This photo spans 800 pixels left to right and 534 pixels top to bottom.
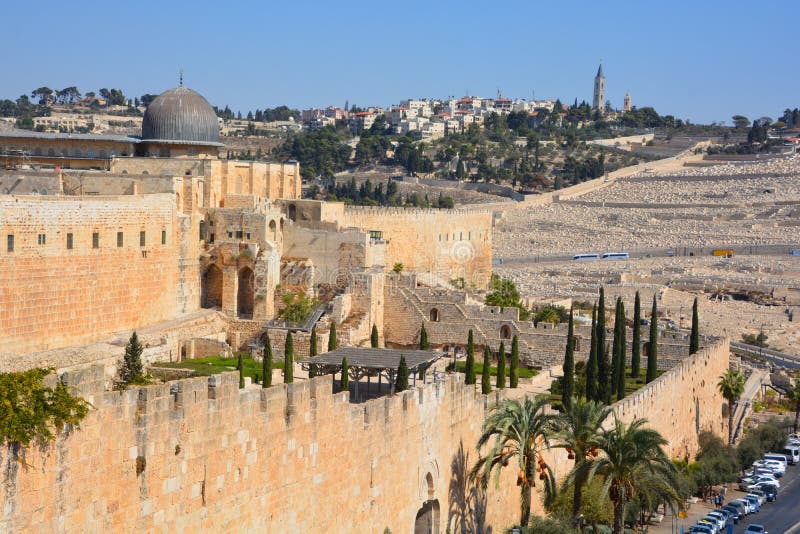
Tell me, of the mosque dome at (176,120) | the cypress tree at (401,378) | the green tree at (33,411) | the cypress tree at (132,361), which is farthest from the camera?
the mosque dome at (176,120)

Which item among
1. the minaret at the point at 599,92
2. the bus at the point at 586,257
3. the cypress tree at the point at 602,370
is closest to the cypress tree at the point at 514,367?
the cypress tree at the point at 602,370

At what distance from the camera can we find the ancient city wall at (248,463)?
31.2ft

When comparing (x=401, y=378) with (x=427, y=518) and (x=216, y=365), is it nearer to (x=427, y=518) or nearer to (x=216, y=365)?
(x=216, y=365)

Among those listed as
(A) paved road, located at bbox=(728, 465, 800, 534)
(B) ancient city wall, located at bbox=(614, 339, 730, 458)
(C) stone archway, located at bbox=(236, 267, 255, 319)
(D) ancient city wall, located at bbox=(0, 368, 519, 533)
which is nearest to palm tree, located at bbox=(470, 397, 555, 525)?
(D) ancient city wall, located at bbox=(0, 368, 519, 533)

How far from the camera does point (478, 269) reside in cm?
4847

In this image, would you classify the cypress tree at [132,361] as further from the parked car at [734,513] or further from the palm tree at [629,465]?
the parked car at [734,513]

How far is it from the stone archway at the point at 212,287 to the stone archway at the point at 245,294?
60 cm

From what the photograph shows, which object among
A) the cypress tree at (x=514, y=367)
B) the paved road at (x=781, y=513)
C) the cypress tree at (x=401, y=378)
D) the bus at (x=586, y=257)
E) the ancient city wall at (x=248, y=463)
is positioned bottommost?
the paved road at (x=781, y=513)

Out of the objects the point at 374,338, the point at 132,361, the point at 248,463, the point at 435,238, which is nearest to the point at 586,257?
the point at 435,238

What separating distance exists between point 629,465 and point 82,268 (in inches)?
615

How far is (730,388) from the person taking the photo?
33.2m

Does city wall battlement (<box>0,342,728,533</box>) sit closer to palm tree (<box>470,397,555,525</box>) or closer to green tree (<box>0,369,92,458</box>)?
green tree (<box>0,369,92,458</box>)

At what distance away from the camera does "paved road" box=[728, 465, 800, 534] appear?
965 inches

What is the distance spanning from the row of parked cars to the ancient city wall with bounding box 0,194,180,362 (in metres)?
14.8
